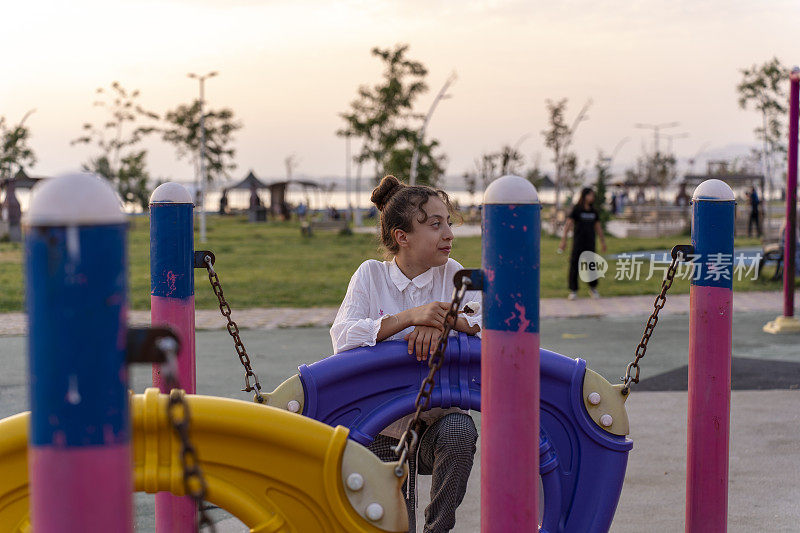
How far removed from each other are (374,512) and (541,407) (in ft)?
3.09

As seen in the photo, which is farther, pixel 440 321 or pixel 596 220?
pixel 596 220

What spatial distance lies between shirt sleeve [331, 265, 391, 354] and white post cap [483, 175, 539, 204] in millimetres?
929

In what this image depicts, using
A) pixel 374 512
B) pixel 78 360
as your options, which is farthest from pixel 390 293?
pixel 78 360

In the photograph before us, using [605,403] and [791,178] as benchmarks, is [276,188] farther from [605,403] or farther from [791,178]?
[605,403]

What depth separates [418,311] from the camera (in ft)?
10.1

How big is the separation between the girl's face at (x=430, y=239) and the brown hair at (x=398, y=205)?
0.9 inches

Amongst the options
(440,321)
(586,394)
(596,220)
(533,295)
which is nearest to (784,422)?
(586,394)

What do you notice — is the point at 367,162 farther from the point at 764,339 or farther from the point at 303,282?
the point at 764,339

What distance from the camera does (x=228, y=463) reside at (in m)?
2.24

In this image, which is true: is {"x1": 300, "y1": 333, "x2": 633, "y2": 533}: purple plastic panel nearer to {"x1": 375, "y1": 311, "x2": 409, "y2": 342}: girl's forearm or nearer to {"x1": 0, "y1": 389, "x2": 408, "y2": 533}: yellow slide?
{"x1": 375, "y1": 311, "x2": 409, "y2": 342}: girl's forearm

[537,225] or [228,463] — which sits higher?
[537,225]

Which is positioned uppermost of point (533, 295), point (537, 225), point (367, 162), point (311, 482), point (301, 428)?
point (367, 162)

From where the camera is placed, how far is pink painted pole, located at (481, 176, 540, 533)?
2.27 meters

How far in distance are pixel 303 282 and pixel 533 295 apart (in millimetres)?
11923
